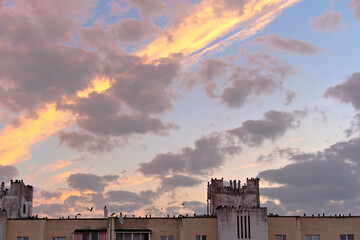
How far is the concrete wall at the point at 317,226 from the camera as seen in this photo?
7306 cm

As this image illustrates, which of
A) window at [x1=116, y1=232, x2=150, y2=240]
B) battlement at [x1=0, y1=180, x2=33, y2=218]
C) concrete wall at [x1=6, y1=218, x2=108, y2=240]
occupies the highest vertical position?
battlement at [x1=0, y1=180, x2=33, y2=218]

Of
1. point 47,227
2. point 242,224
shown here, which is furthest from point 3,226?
point 242,224

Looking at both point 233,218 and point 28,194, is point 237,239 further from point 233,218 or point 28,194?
point 28,194

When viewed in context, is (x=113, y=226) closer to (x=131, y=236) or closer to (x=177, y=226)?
(x=131, y=236)

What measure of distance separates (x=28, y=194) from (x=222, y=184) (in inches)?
1507

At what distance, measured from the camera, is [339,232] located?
74.1m

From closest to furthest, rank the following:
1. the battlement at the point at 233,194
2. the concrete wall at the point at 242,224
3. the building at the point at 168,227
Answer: the concrete wall at the point at 242,224
the building at the point at 168,227
the battlement at the point at 233,194

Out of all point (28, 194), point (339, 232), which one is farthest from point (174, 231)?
point (28, 194)

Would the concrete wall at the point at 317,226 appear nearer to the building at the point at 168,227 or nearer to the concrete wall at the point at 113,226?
the building at the point at 168,227

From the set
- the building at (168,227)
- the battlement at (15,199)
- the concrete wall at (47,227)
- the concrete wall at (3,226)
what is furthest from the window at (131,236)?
the battlement at (15,199)

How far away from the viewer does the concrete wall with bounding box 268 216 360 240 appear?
240 ft

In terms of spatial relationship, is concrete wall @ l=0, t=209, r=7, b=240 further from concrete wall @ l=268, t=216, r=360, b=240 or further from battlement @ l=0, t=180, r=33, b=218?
concrete wall @ l=268, t=216, r=360, b=240

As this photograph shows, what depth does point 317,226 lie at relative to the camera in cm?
7419

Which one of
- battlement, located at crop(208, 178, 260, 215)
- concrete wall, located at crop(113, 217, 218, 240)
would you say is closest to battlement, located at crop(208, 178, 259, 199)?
battlement, located at crop(208, 178, 260, 215)
